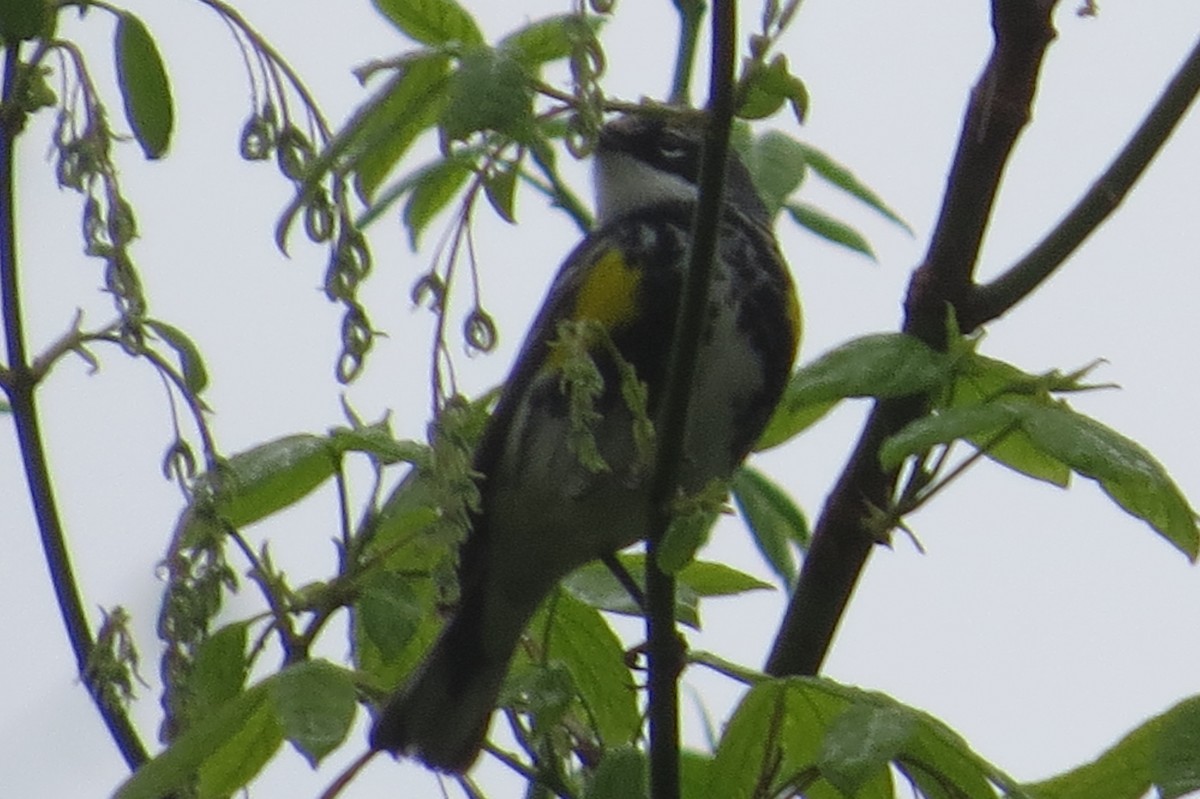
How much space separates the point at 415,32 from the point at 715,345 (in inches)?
44.3

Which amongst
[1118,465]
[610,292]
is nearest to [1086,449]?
[1118,465]

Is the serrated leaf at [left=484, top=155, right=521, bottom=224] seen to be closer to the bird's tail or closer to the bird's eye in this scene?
the bird's tail

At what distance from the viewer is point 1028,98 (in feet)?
7.33

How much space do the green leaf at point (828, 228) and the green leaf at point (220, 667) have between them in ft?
3.36

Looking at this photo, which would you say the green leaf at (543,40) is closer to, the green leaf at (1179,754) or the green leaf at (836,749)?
the green leaf at (836,749)

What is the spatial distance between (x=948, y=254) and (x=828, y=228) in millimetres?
280

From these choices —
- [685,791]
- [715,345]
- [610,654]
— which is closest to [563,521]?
[715,345]

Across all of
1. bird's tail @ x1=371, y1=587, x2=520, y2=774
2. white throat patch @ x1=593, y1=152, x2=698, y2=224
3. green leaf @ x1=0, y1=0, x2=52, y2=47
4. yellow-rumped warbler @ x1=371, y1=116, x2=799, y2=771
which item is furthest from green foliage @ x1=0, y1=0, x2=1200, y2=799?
white throat patch @ x1=593, y1=152, x2=698, y2=224

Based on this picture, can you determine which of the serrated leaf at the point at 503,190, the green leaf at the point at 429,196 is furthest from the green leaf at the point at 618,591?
the serrated leaf at the point at 503,190

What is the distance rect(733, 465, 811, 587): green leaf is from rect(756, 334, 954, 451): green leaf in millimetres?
524

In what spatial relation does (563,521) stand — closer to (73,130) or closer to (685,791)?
(685,791)

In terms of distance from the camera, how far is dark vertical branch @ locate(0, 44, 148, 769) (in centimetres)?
166

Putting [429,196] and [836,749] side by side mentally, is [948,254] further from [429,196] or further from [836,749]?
[836,749]

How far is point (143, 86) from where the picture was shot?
1639mm
